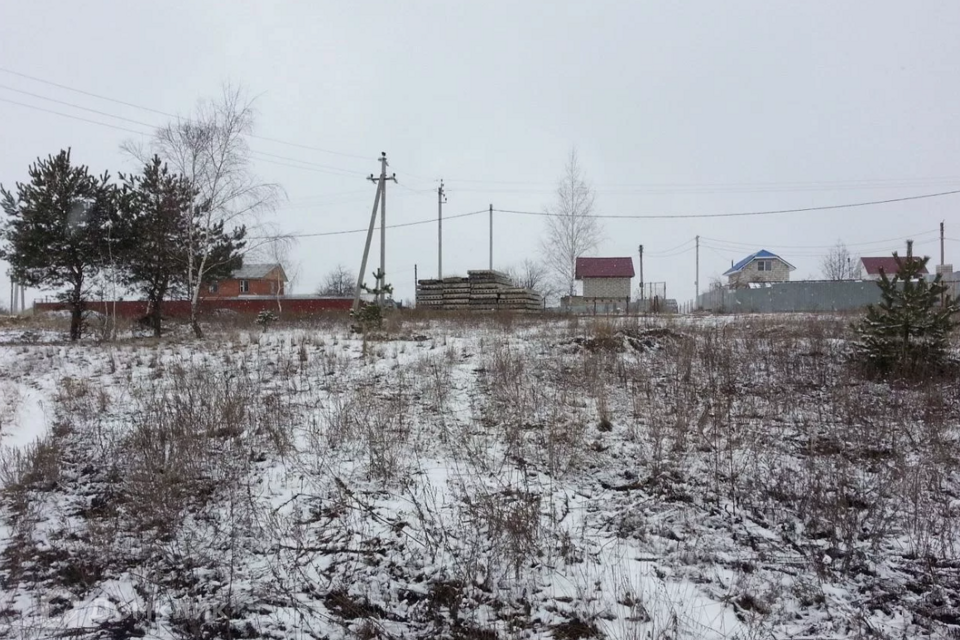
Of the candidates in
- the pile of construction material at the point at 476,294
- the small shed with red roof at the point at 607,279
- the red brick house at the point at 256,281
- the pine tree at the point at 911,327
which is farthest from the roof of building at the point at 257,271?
the pine tree at the point at 911,327

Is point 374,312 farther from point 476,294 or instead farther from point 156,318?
point 476,294

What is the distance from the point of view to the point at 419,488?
444cm

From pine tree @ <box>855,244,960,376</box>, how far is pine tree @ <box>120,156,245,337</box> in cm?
1825

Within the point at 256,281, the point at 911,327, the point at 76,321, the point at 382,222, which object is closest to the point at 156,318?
the point at 76,321

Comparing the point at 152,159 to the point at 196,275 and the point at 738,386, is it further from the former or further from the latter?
the point at 738,386

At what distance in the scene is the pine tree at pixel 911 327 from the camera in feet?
23.4

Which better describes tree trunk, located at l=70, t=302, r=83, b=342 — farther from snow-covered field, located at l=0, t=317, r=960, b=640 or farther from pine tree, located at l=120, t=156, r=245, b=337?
snow-covered field, located at l=0, t=317, r=960, b=640

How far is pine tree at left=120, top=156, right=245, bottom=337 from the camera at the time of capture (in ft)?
57.3

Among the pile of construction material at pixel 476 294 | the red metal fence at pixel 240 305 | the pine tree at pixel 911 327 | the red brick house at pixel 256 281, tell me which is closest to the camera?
the pine tree at pixel 911 327

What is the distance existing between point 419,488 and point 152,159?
1932 cm

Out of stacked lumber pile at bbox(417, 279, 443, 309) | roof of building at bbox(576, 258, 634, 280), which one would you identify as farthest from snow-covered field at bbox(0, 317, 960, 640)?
roof of building at bbox(576, 258, 634, 280)

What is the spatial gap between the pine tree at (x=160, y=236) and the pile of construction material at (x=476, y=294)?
30.1ft

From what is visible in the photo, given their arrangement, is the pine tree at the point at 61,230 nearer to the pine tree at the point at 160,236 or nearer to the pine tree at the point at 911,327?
the pine tree at the point at 160,236

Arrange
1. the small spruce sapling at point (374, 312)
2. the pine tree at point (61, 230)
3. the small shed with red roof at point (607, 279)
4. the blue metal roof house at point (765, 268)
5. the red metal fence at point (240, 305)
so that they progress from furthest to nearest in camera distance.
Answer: the blue metal roof house at point (765, 268) → the small shed with red roof at point (607, 279) → the red metal fence at point (240, 305) → the pine tree at point (61, 230) → the small spruce sapling at point (374, 312)
